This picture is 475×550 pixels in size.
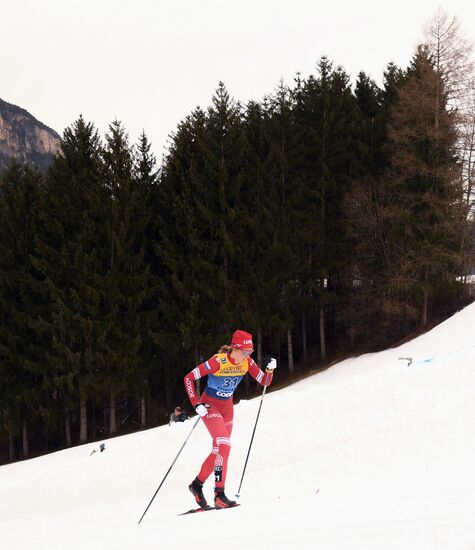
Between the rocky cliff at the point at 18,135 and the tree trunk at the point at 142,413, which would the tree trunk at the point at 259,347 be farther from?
the rocky cliff at the point at 18,135

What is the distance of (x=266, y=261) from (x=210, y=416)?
1953cm

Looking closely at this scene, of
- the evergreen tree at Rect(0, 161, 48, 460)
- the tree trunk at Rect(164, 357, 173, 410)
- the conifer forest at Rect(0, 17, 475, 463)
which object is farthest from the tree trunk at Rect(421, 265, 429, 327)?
the evergreen tree at Rect(0, 161, 48, 460)

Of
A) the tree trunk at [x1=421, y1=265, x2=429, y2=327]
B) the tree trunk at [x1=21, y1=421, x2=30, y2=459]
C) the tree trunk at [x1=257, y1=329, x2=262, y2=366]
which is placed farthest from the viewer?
the tree trunk at [x1=257, y1=329, x2=262, y2=366]

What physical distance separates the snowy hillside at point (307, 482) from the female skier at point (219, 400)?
0.66 metres

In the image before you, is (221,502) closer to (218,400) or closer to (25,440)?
(218,400)

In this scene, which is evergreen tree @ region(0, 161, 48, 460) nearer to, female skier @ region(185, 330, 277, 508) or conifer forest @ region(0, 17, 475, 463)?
conifer forest @ region(0, 17, 475, 463)

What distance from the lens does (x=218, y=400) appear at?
25.4 ft

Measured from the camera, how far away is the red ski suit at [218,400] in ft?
24.2

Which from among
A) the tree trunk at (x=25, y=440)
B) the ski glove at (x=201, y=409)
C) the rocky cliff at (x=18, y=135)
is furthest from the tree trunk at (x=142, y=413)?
the rocky cliff at (x=18, y=135)

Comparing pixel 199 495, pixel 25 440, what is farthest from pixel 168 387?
pixel 199 495

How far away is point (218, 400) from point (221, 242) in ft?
60.5

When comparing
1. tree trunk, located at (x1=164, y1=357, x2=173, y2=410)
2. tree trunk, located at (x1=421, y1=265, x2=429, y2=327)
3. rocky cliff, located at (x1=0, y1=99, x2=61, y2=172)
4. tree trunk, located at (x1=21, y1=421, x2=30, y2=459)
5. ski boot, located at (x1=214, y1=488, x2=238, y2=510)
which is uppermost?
rocky cliff, located at (x1=0, y1=99, x2=61, y2=172)

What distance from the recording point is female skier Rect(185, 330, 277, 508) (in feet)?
24.1

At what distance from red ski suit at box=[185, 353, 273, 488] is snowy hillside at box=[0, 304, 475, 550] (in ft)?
2.70
